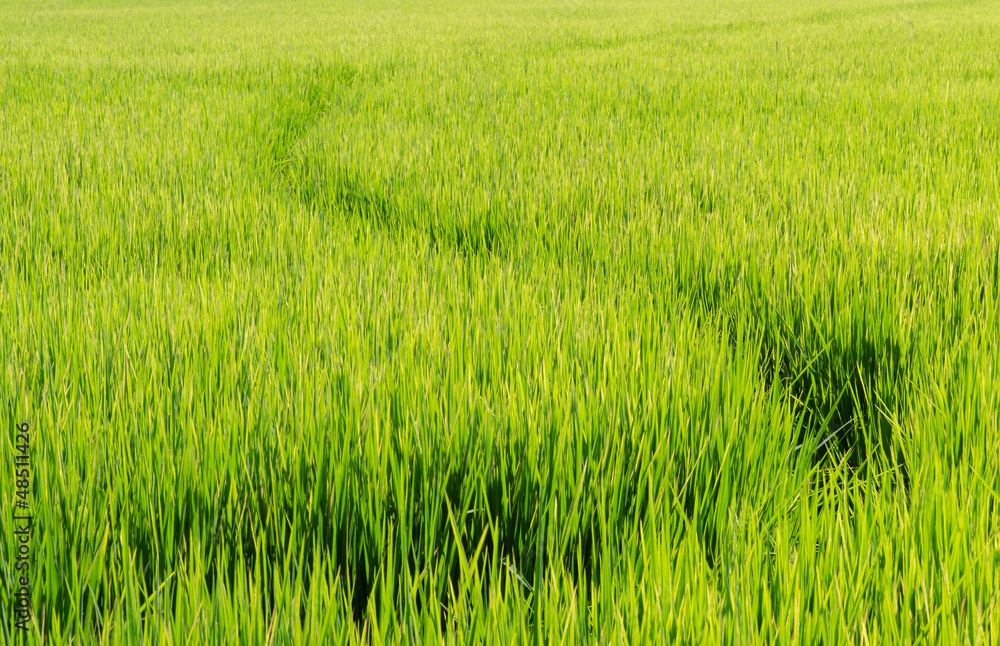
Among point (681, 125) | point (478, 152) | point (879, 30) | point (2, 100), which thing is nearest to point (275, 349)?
point (478, 152)

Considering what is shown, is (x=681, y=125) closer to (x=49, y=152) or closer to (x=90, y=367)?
(x=49, y=152)

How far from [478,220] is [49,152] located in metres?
1.66

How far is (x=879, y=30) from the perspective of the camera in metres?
8.15

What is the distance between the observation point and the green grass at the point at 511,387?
2.12 ft

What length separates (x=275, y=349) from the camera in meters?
1.14

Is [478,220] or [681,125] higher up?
[681,125]

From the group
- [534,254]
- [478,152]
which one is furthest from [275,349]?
[478,152]

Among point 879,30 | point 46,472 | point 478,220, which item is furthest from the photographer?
point 879,30

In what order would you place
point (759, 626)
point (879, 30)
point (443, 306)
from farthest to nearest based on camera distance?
point (879, 30), point (443, 306), point (759, 626)

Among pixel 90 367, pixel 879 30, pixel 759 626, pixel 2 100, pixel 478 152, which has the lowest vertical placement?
pixel 759 626

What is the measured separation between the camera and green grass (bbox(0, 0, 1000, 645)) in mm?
646

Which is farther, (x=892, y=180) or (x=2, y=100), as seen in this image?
(x=2, y=100)

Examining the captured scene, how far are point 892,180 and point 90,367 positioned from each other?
2144 mm

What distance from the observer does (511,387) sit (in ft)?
3.20
